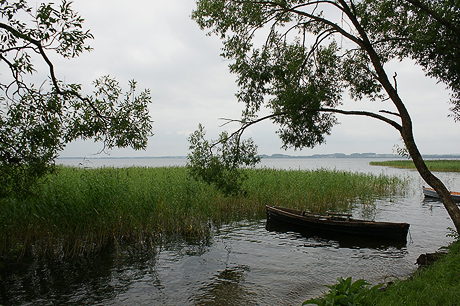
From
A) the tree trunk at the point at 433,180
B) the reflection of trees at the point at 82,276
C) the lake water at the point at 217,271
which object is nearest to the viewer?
the reflection of trees at the point at 82,276

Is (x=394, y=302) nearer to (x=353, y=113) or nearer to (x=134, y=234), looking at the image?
(x=353, y=113)

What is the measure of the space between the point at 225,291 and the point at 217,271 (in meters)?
1.50

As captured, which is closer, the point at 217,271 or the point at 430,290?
the point at 430,290

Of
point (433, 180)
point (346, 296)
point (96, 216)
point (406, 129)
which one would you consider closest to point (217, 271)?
point (96, 216)

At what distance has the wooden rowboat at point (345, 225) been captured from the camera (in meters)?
13.2

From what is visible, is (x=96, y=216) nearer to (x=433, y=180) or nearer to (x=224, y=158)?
(x=224, y=158)

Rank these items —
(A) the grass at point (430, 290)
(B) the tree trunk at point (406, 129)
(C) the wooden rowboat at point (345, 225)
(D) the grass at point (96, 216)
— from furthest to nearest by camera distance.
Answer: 1. (C) the wooden rowboat at point (345, 225)
2. (B) the tree trunk at point (406, 129)
3. (D) the grass at point (96, 216)
4. (A) the grass at point (430, 290)

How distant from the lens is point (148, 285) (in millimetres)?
8883

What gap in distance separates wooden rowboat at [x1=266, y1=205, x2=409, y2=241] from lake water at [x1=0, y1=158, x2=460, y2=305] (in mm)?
582

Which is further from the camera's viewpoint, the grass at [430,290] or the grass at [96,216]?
the grass at [96,216]

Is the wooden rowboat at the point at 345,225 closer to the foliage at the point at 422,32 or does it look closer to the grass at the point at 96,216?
the grass at the point at 96,216

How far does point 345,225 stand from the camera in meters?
13.9

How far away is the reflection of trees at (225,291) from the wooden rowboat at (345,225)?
19.3 feet

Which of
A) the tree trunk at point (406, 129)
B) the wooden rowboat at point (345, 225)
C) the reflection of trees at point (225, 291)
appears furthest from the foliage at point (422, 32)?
the reflection of trees at point (225, 291)
